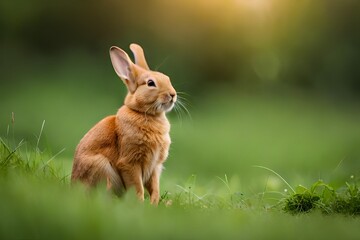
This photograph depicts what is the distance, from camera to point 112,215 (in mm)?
3188

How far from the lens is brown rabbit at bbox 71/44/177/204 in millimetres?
4750

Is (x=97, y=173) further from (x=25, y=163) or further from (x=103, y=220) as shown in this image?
(x=103, y=220)

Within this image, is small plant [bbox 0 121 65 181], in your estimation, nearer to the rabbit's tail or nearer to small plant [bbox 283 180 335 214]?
the rabbit's tail

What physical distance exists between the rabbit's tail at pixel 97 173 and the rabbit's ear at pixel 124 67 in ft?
2.17

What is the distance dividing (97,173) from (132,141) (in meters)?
0.33

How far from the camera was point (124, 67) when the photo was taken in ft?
16.8

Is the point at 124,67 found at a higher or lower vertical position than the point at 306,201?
higher

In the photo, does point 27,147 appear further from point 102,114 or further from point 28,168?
point 102,114

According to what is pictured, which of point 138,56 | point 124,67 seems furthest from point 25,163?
point 138,56

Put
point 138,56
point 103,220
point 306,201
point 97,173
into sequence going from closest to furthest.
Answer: point 103,220 → point 97,173 → point 306,201 → point 138,56

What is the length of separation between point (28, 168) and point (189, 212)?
1.34m

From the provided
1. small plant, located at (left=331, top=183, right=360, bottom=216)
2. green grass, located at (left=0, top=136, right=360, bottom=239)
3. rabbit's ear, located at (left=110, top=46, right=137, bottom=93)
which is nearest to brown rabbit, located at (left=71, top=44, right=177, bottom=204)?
rabbit's ear, located at (left=110, top=46, right=137, bottom=93)

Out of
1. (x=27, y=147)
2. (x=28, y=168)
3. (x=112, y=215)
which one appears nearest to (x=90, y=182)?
(x=28, y=168)

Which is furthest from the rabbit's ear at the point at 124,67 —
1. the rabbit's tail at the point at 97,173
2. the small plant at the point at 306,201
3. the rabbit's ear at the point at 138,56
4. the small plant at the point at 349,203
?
the small plant at the point at 349,203
